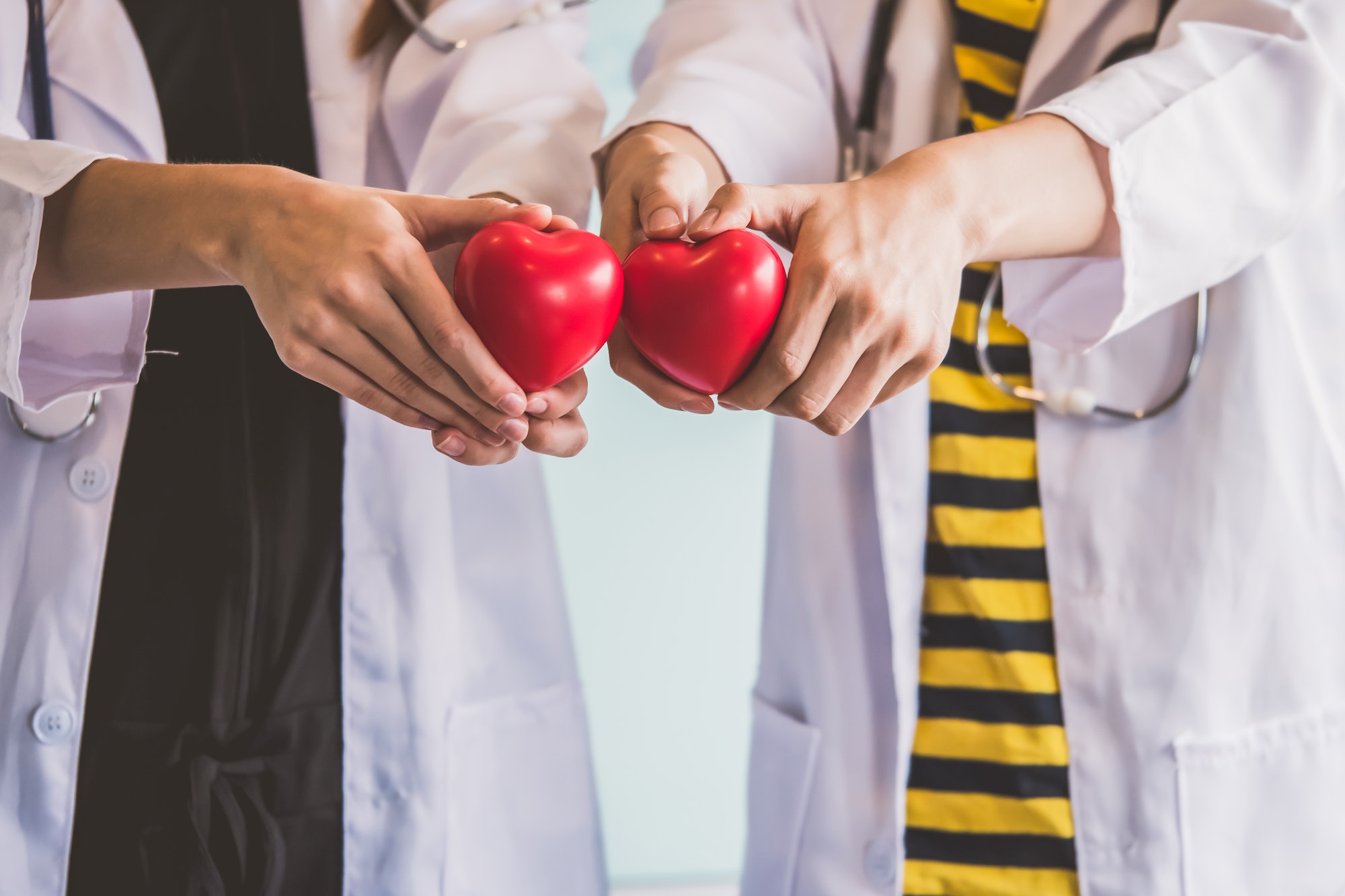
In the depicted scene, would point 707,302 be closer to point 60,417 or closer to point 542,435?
point 542,435

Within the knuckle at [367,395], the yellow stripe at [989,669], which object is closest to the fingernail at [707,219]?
the knuckle at [367,395]

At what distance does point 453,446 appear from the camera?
1.92ft

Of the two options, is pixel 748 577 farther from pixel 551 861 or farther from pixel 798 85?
pixel 798 85

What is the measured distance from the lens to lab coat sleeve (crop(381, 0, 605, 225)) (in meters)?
0.74

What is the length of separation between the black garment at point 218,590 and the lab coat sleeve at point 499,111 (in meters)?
0.10

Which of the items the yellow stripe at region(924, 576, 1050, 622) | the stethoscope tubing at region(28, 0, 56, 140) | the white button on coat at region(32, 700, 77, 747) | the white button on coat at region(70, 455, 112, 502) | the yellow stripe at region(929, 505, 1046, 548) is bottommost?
the white button on coat at region(32, 700, 77, 747)

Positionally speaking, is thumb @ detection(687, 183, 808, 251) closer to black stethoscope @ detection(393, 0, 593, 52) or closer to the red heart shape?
the red heart shape

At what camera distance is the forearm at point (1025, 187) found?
0.58 meters

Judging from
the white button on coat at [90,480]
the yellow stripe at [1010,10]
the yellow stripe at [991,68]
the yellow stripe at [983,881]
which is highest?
the yellow stripe at [1010,10]

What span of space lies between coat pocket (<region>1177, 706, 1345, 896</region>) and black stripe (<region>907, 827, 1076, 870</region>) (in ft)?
0.29

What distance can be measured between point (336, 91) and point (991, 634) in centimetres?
70

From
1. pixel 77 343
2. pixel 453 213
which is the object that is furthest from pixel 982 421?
pixel 77 343

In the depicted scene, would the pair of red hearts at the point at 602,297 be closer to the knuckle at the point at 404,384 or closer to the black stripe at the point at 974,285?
the knuckle at the point at 404,384

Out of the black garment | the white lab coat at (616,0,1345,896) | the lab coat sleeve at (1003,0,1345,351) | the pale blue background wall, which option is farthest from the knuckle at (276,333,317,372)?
the pale blue background wall
